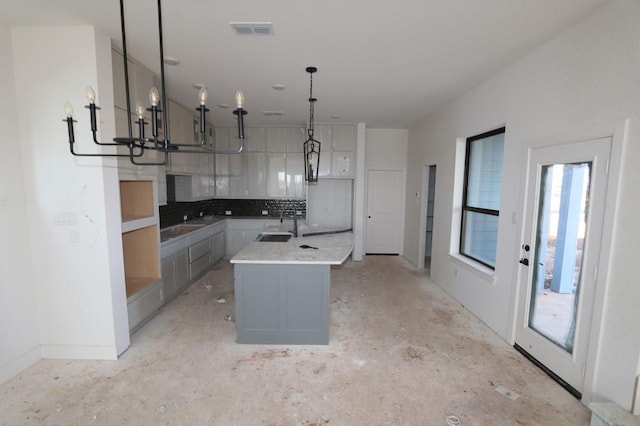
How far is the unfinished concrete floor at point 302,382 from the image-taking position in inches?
82.9

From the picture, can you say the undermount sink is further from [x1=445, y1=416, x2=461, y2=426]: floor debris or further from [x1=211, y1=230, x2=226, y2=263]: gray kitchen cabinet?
[x1=445, y1=416, x2=461, y2=426]: floor debris

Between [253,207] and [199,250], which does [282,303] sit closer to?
[199,250]

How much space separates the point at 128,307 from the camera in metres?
2.96

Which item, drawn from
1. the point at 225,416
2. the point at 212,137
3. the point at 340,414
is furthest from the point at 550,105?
the point at 212,137

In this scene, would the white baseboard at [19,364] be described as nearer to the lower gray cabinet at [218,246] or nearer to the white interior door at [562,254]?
the lower gray cabinet at [218,246]

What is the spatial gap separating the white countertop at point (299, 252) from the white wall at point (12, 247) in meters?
1.74

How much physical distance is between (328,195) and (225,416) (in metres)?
4.83

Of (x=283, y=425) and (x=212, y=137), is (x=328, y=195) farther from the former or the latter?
(x=283, y=425)

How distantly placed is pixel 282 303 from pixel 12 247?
7.60 ft

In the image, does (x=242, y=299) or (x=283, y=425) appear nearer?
(x=283, y=425)

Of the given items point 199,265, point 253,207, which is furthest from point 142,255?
point 253,207

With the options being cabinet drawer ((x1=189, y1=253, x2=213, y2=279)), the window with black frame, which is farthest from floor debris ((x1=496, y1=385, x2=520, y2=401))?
cabinet drawer ((x1=189, y1=253, x2=213, y2=279))

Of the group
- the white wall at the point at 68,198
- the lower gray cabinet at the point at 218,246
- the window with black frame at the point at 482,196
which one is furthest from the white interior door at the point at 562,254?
the lower gray cabinet at the point at 218,246

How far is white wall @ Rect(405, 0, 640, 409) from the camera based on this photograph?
6.27 ft
